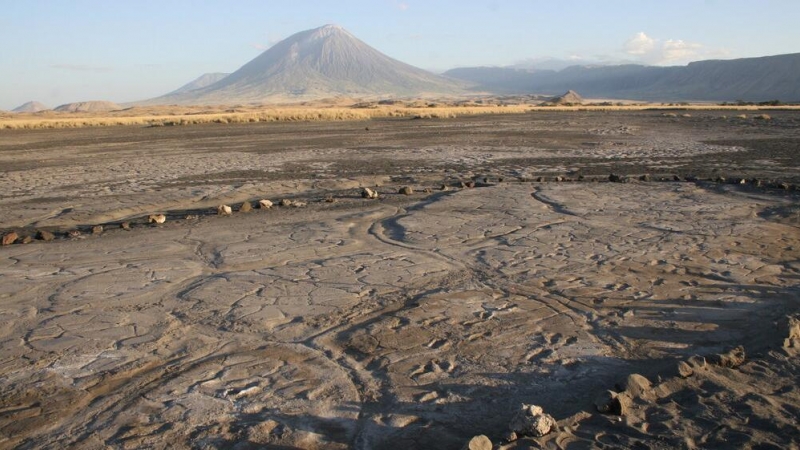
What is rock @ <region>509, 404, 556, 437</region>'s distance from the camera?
12.1 feet

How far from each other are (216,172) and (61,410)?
39.3 ft

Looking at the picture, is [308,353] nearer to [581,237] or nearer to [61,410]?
[61,410]

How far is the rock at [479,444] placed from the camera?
3477 mm

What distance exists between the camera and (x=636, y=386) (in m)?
4.17

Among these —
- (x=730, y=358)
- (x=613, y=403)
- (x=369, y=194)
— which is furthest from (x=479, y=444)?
(x=369, y=194)

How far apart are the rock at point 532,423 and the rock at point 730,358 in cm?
143

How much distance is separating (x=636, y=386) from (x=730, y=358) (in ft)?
2.77

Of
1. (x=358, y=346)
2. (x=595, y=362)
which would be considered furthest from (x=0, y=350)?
(x=595, y=362)

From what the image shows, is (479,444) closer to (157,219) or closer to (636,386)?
(636,386)

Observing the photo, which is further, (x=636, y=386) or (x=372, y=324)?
(x=372, y=324)

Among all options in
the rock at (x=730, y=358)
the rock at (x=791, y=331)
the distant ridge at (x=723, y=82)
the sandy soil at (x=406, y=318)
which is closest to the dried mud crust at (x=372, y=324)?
the sandy soil at (x=406, y=318)

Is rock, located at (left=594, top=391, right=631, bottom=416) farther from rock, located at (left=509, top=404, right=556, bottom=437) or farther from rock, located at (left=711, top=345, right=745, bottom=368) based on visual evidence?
rock, located at (left=711, top=345, right=745, bottom=368)

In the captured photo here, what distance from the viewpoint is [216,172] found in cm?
1581

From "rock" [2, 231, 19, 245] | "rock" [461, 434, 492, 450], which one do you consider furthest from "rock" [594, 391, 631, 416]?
"rock" [2, 231, 19, 245]
